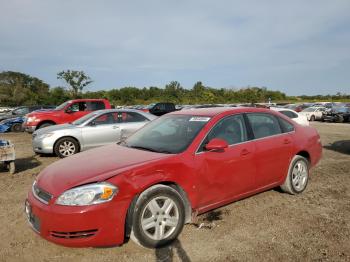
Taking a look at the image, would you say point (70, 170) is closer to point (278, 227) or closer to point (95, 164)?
point (95, 164)

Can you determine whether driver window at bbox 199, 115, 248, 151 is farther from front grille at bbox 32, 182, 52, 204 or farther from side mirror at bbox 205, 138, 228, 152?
front grille at bbox 32, 182, 52, 204

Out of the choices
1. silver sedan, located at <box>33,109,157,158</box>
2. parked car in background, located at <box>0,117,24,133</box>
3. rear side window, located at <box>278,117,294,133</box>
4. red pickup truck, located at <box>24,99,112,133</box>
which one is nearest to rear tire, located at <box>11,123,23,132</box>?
parked car in background, located at <box>0,117,24,133</box>

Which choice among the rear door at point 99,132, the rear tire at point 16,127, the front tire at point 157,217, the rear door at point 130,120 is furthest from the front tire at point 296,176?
the rear tire at point 16,127

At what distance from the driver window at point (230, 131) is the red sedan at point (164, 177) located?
0.05ft

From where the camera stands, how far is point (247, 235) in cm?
410

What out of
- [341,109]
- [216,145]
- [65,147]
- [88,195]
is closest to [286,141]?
[216,145]

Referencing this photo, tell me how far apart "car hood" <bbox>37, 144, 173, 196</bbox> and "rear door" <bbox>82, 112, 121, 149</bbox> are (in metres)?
5.23

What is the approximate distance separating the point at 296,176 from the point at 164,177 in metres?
2.84

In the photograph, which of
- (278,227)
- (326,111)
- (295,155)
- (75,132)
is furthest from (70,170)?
(326,111)

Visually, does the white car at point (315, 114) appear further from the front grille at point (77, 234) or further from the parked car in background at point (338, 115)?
the front grille at point (77, 234)

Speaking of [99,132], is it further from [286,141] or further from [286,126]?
[286,141]

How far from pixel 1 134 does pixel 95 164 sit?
17457 mm

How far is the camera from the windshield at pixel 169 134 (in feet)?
14.3

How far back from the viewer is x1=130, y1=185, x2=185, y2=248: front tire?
3617 mm
